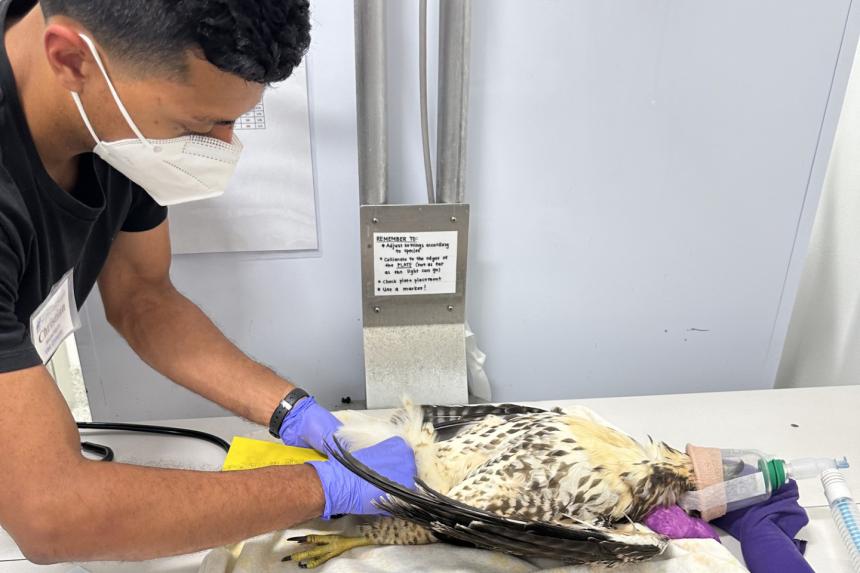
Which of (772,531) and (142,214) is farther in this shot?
(142,214)

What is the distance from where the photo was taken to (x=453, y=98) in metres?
1.13

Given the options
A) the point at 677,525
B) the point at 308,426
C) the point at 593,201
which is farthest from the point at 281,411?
the point at 593,201

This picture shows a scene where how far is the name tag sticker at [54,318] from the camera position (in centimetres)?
88

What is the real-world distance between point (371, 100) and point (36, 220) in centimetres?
59

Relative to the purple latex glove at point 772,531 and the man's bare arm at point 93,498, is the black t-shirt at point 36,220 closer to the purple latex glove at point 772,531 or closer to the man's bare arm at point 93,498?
the man's bare arm at point 93,498

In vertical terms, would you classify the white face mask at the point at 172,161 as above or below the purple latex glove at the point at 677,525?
above

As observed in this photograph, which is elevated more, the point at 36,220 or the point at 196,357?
the point at 36,220

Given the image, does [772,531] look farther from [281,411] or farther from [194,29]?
[194,29]

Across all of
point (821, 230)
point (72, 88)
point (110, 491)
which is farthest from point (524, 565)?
point (821, 230)

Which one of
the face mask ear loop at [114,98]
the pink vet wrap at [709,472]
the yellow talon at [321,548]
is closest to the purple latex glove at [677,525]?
the pink vet wrap at [709,472]

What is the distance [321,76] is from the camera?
118 cm

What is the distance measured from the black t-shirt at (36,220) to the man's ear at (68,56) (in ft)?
0.30

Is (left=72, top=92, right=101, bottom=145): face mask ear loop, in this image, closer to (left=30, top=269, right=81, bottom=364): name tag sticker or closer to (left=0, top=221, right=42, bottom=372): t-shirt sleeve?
(left=0, top=221, right=42, bottom=372): t-shirt sleeve

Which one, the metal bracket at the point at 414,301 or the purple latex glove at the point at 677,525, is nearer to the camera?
the purple latex glove at the point at 677,525
